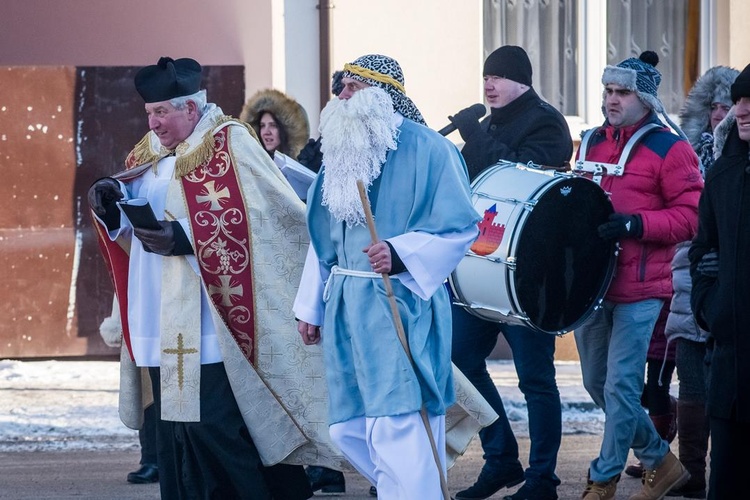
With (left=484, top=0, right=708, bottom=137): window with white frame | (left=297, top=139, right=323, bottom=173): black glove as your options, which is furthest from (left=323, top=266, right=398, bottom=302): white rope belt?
(left=484, top=0, right=708, bottom=137): window with white frame

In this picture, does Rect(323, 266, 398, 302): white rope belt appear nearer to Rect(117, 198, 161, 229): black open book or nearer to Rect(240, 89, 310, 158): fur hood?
Rect(117, 198, 161, 229): black open book

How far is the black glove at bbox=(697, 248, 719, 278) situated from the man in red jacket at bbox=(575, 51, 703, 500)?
1206 millimetres

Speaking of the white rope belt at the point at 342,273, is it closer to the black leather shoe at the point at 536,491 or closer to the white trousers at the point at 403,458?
the white trousers at the point at 403,458

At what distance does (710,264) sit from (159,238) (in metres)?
2.13

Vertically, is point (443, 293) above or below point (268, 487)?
above

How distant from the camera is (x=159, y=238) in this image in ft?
19.2

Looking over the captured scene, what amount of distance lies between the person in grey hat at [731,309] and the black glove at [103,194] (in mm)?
2345

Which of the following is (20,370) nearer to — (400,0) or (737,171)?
(400,0)

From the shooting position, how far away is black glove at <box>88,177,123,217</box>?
5949mm

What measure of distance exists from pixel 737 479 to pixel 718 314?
56cm

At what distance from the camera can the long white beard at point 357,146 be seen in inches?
210

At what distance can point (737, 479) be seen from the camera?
16.2ft

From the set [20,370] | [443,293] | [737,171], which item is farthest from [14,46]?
[737,171]

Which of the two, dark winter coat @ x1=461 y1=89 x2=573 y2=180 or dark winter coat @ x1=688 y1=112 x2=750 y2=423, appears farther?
dark winter coat @ x1=461 y1=89 x2=573 y2=180
